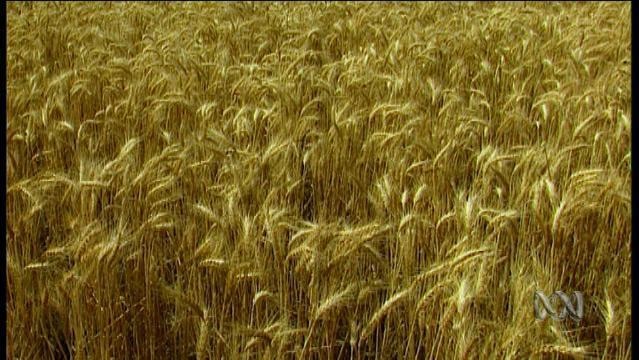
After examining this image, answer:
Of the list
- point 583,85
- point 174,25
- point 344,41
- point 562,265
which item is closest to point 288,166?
point 562,265

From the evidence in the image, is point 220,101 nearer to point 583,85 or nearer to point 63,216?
point 63,216

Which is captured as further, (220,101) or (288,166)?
(220,101)

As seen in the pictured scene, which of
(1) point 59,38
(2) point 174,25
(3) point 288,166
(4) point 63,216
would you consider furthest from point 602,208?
(2) point 174,25

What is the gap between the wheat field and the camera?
1.56 m

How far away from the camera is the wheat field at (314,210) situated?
5.13 feet

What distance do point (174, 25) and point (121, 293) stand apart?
13.4ft

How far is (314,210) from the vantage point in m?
2.36

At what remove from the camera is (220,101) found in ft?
10.4

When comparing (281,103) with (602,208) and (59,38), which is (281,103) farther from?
(59,38)

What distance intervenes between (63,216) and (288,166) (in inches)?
27.6

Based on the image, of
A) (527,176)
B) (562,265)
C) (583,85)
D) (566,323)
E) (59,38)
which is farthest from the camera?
(59,38)

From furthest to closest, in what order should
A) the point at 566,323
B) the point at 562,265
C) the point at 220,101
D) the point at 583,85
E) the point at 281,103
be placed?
1. the point at 583,85
2. the point at 220,101
3. the point at 281,103
4. the point at 562,265
5. the point at 566,323

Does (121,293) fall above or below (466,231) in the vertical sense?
below

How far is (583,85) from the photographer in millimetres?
3574
